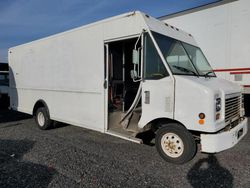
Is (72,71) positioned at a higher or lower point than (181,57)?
lower

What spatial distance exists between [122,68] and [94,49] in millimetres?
1062

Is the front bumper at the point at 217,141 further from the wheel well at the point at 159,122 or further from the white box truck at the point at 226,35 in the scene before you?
the white box truck at the point at 226,35

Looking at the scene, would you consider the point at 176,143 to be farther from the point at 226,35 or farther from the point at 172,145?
the point at 226,35

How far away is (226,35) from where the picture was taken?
270 inches

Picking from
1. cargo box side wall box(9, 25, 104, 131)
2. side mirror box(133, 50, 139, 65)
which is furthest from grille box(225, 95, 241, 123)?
cargo box side wall box(9, 25, 104, 131)

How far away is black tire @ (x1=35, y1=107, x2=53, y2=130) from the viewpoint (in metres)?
6.54

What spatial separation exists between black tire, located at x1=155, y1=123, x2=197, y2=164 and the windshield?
101 cm

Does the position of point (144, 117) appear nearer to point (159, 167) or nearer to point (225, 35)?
point (159, 167)

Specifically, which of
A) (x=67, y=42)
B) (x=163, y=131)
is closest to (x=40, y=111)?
(x=67, y=42)

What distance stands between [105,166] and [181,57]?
2.59 m

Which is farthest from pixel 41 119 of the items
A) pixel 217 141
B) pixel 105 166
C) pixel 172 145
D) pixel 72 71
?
pixel 217 141

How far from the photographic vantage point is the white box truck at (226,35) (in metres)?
6.50

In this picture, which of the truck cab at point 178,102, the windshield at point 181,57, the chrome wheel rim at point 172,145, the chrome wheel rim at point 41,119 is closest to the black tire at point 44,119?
the chrome wheel rim at point 41,119

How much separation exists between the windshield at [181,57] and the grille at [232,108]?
0.76 metres
